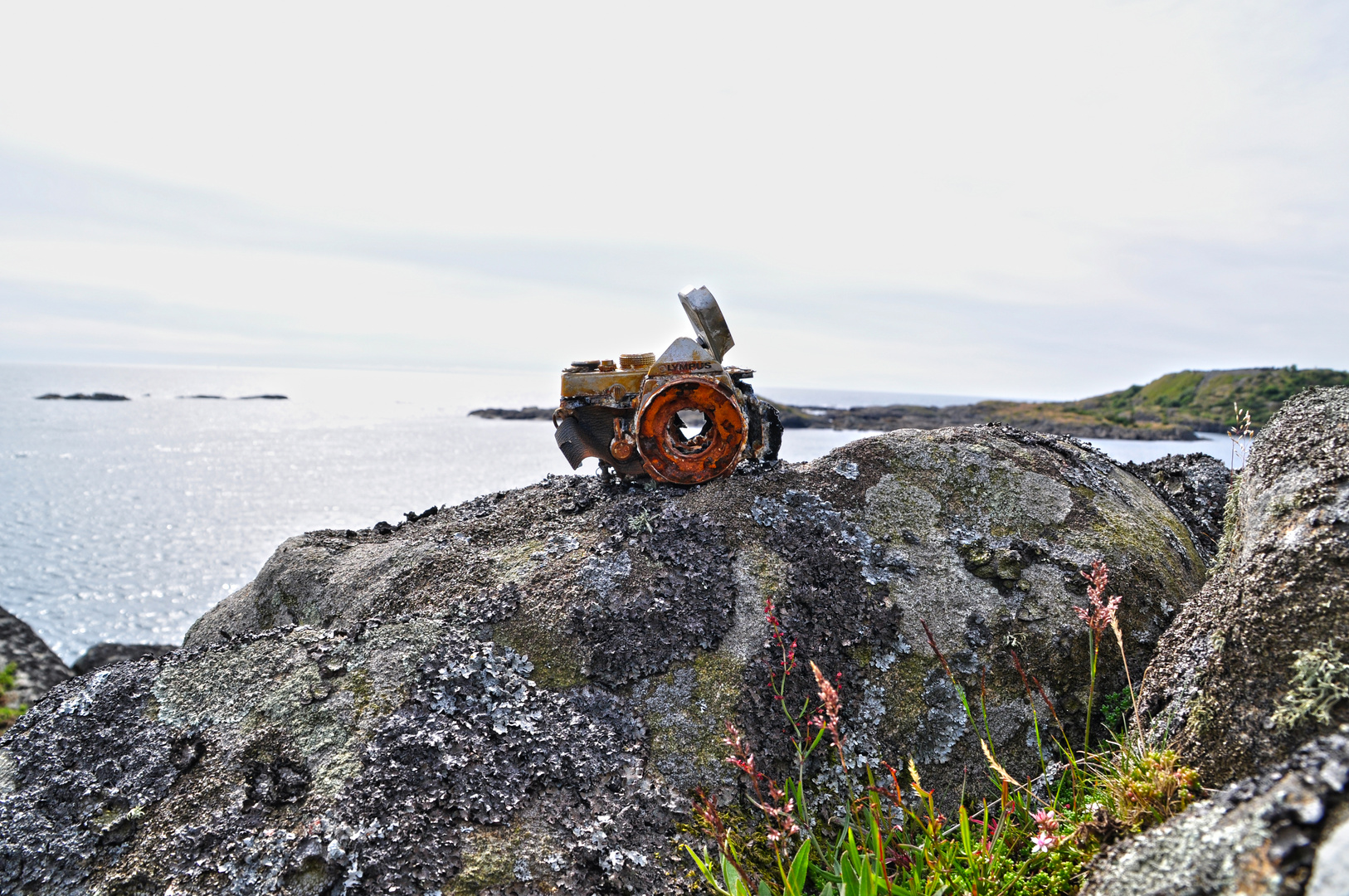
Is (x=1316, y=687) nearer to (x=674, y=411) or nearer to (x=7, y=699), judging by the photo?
(x=674, y=411)

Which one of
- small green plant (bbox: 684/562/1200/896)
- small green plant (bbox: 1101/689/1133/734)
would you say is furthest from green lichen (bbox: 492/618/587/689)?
small green plant (bbox: 1101/689/1133/734)

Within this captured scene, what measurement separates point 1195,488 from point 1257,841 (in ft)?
17.7

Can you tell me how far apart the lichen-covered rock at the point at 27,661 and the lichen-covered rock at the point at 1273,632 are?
1720 cm

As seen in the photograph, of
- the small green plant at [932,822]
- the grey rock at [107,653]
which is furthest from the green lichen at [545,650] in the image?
the grey rock at [107,653]

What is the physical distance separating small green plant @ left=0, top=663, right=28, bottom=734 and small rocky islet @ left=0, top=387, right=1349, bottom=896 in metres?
10.1

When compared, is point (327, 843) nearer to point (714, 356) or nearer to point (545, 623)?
point (545, 623)

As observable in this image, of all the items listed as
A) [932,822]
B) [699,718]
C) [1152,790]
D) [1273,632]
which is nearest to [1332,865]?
[1152,790]

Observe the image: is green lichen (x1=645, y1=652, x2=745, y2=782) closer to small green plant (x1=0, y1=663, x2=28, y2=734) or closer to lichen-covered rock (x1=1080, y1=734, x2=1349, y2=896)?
lichen-covered rock (x1=1080, y1=734, x2=1349, y2=896)

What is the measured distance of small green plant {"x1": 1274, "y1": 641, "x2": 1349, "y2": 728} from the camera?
8.52 ft

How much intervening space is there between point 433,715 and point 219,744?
42.7 inches

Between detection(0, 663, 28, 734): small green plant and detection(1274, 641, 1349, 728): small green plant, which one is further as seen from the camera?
detection(0, 663, 28, 734): small green plant

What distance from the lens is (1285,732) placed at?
2689 mm

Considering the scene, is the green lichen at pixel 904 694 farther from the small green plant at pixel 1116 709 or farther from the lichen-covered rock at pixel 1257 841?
the lichen-covered rock at pixel 1257 841

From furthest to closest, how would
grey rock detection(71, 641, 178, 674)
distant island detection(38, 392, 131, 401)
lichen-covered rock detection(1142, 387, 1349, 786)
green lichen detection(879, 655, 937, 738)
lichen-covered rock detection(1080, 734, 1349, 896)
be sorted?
1. distant island detection(38, 392, 131, 401)
2. grey rock detection(71, 641, 178, 674)
3. green lichen detection(879, 655, 937, 738)
4. lichen-covered rock detection(1142, 387, 1349, 786)
5. lichen-covered rock detection(1080, 734, 1349, 896)
